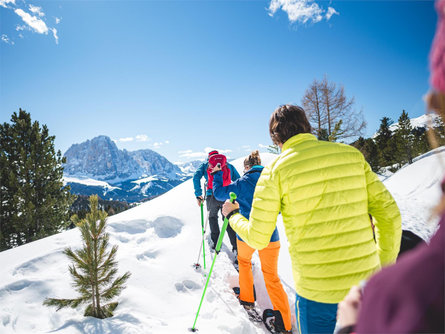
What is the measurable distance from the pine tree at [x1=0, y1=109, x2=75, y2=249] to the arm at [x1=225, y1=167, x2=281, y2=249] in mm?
14326

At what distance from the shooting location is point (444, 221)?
52cm

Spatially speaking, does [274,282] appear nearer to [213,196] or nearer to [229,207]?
[229,207]

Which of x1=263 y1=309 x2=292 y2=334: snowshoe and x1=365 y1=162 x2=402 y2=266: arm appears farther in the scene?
x1=263 y1=309 x2=292 y2=334: snowshoe

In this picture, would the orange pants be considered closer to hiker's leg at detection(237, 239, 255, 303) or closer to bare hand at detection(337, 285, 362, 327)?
hiker's leg at detection(237, 239, 255, 303)

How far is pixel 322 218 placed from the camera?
135 centimetres

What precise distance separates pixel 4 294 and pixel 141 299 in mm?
1727

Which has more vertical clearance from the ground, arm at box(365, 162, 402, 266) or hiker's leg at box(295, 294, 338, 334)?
arm at box(365, 162, 402, 266)

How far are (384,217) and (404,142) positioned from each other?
33928 mm

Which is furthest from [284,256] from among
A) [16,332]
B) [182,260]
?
[16,332]

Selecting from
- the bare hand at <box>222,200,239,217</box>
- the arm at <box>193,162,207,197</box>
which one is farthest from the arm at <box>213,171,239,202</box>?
the arm at <box>193,162,207,197</box>

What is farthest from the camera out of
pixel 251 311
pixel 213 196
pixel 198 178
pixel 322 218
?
pixel 198 178

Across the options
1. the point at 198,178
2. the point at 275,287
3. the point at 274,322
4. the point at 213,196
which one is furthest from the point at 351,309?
the point at 198,178

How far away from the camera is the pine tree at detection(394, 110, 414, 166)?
88.5ft

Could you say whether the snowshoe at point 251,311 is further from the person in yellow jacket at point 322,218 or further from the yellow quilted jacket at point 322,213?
the yellow quilted jacket at point 322,213
